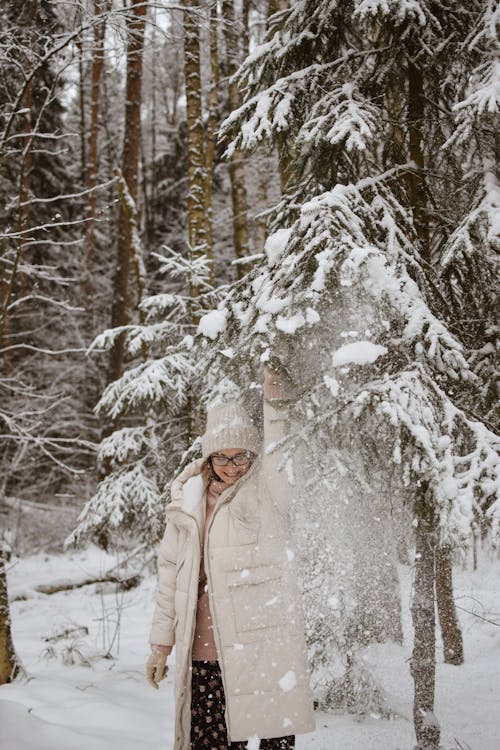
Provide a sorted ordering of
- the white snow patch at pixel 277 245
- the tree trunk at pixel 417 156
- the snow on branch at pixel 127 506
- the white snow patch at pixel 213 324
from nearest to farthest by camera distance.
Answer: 1. the white snow patch at pixel 277 245
2. the white snow patch at pixel 213 324
3. the tree trunk at pixel 417 156
4. the snow on branch at pixel 127 506

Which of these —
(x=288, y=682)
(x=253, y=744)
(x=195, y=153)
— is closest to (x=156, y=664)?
(x=253, y=744)

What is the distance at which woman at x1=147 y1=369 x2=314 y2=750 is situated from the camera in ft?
8.66

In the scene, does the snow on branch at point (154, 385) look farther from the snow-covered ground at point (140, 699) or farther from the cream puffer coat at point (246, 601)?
the cream puffer coat at point (246, 601)

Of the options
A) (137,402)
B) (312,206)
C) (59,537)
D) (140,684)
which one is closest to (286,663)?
(312,206)

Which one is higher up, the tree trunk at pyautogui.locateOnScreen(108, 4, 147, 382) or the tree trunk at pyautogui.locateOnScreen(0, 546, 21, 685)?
the tree trunk at pyautogui.locateOnScreen(108, 4, 147, 382)

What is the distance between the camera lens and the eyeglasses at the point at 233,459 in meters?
2.97

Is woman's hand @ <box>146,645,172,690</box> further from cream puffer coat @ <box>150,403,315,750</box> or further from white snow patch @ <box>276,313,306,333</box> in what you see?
white snow patch @ <box>276,313,306,333</box>

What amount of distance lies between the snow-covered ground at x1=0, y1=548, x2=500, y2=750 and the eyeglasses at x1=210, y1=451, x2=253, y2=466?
2196mm

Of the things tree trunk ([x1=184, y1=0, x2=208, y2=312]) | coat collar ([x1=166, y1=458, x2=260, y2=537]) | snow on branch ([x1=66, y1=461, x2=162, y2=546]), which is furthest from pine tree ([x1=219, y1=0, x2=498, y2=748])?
tree trunk ([x1=184, y1=0, x2=208, y2=312])

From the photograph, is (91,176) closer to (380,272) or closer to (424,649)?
(380,272)

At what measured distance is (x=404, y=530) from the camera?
11.3ft

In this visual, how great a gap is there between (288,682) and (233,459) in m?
1.06

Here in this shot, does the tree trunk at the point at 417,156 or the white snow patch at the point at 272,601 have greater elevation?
the tree trunk at the point at 417,156

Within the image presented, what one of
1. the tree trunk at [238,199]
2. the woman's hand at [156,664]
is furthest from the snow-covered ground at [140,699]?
the tree trunk at [238,199]
